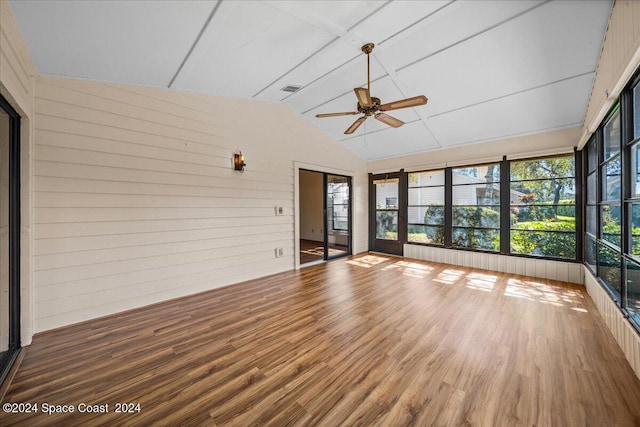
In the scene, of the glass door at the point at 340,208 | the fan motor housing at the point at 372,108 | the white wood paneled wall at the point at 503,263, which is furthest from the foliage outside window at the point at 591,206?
the glass door at the point at 340,208

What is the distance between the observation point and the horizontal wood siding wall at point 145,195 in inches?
111

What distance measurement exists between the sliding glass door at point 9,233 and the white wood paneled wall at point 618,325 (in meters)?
5.10

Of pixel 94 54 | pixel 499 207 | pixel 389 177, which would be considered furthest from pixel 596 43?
pixel 94 54

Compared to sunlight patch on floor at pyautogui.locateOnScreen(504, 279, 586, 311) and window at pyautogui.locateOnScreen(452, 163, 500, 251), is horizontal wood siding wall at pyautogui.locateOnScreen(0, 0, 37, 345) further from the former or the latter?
window at pyautogui.locateOnScreen(452, 163, 500, 251)

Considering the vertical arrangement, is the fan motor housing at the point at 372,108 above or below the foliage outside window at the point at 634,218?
above

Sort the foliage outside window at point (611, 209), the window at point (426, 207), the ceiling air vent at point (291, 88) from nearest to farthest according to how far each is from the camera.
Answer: the foliage outside window at point (611, 209) → the ceiling air vent at point (291, 88) → the window at point (426, 207)

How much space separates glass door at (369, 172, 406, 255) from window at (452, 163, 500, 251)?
128 centimetres

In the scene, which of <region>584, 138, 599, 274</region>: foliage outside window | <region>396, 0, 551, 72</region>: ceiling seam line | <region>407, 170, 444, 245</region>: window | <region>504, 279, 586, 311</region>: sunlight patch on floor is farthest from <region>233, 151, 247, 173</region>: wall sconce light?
<region>584, 138, 599, 274</region>: foliage outside window

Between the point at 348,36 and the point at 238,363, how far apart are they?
3.47 metres

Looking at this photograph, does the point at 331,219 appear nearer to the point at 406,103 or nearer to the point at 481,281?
the point at 481,281

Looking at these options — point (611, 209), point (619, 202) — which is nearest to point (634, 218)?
point (619, 202)

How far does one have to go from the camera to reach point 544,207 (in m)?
4.73

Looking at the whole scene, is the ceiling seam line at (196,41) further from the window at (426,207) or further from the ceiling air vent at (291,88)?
the window at (426,207)

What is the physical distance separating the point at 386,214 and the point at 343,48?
4.64 meters
